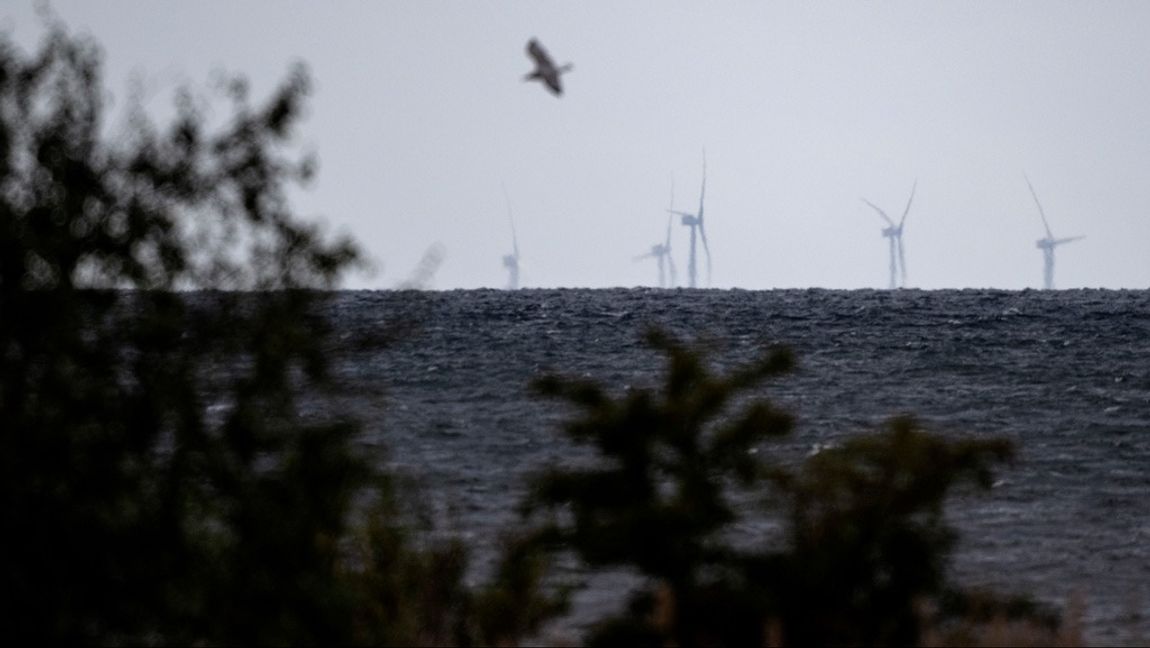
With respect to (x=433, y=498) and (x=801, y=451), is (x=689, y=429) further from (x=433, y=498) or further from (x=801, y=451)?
(x=801, y=451)

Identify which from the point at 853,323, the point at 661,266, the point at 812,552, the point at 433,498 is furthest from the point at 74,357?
the point at 661,266

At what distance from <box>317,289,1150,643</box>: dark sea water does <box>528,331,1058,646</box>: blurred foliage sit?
2.59ft

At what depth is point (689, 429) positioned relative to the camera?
445 inches

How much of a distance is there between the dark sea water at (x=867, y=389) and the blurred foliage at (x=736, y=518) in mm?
789

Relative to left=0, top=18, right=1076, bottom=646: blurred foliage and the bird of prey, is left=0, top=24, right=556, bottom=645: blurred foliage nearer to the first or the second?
left=0, top=18, right=1076, bottom=646: blurred foliage

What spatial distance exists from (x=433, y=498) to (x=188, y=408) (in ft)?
70.4

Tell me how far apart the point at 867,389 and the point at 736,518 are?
158 ft

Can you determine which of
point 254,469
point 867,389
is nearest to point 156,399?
point 254,469

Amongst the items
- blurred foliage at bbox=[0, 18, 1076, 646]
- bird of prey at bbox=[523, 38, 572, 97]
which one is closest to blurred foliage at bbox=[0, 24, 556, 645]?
blurred foliage at bbox=[0, 18, 1076, 646]

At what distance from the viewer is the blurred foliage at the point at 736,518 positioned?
11.1 metres

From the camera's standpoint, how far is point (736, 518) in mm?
11336

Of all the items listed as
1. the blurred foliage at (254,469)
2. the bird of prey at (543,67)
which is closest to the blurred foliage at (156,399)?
the blurred foliage at (254,469)

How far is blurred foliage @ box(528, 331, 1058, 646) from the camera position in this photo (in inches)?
437

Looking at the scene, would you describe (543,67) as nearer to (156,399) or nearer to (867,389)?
(156,399)
